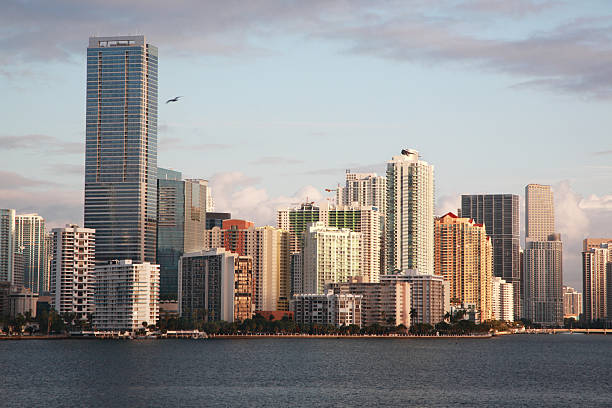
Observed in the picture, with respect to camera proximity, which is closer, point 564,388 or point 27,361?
point 564,388

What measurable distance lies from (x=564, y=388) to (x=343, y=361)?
54959 mm

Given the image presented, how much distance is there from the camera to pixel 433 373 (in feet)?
558

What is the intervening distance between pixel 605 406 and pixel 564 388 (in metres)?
23.7

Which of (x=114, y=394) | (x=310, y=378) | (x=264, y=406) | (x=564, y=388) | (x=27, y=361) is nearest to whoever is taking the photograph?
(x=264, y=406)

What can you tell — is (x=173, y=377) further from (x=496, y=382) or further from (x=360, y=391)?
(x=496, y=382)

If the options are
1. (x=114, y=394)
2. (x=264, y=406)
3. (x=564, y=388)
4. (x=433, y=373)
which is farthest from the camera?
(x=433, y=373)

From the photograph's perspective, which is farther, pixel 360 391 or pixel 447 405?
pixel 360 391

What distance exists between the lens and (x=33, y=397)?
Answer: 13050 centimetres

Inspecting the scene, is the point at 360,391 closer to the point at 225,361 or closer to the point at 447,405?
the point at 447,405

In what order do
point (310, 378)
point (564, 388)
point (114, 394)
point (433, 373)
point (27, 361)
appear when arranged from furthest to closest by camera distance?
point (27, 361) → point (433, 373) → point (310, 378) → point (564, 388) → point (114, 394)

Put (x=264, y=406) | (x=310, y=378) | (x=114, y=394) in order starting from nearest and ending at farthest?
(x=264, y=406) < (x=114, y=394) < (x=310, y=378)

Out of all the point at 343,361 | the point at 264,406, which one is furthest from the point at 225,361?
the point at 264,406

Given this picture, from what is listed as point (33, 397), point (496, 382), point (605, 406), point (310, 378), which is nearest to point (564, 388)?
point (496, 382)

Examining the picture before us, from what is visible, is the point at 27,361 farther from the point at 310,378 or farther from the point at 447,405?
the point at 447,405
